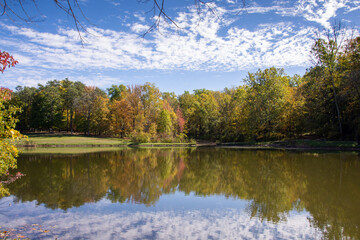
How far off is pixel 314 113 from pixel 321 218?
87.0ft

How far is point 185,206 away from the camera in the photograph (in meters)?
Answer: 7.02

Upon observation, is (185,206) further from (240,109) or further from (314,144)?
(240,109)

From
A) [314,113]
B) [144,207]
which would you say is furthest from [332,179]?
[314,113]

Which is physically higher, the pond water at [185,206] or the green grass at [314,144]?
the green grass at [314,144]

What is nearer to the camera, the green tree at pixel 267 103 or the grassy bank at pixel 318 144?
the grassy bank at pixel 318 144

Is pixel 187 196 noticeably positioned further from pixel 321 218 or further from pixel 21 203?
pixel 21 203

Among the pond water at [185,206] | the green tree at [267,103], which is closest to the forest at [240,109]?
the green tree at [267,103]

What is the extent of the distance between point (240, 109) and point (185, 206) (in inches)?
1464

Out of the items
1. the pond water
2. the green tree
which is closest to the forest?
the green tree

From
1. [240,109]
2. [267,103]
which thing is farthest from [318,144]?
[240,109]

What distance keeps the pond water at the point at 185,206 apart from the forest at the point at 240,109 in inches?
598

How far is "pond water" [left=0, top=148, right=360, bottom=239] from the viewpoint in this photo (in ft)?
16.8

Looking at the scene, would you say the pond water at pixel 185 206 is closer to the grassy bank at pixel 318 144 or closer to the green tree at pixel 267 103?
the grassy bank at pixel 318 144

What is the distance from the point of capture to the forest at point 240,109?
2812 cm
